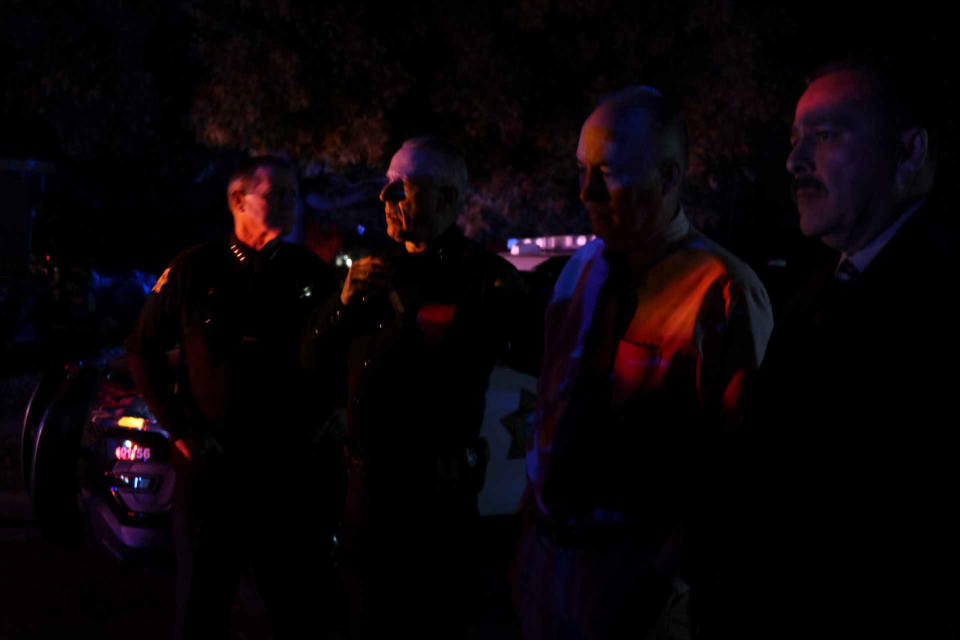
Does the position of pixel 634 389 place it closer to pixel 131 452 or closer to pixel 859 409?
pixel 859 409

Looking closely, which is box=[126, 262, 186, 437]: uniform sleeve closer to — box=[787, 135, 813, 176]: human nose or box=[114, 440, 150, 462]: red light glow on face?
box=[114, 440, 150, 462]: red light glow on face

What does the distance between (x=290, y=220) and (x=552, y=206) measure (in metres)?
9.49

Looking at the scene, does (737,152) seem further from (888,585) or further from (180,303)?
(888,585)

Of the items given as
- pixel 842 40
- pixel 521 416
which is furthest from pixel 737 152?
pixel 521 416

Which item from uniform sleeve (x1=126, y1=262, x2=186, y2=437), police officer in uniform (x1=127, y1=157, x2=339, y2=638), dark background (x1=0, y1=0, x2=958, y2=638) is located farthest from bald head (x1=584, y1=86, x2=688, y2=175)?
dark background (x1=0, y1=0, x2=958, y2=638)

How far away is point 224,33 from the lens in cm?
950

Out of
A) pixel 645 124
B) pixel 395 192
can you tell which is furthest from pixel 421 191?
pixel 645 124

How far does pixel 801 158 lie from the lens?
5.21ft

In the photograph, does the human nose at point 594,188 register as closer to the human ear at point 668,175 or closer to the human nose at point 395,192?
the human ear at point 668,175

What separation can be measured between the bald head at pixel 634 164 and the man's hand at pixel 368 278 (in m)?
0.72

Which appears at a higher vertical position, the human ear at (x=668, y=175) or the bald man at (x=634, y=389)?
the human ear at (x=668, y=175)

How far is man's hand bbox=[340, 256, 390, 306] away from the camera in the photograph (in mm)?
2426

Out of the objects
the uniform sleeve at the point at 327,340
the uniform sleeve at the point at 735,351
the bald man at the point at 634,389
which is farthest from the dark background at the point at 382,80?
the uniform sleeve at the point at 735,351

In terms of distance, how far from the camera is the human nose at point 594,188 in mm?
1896
